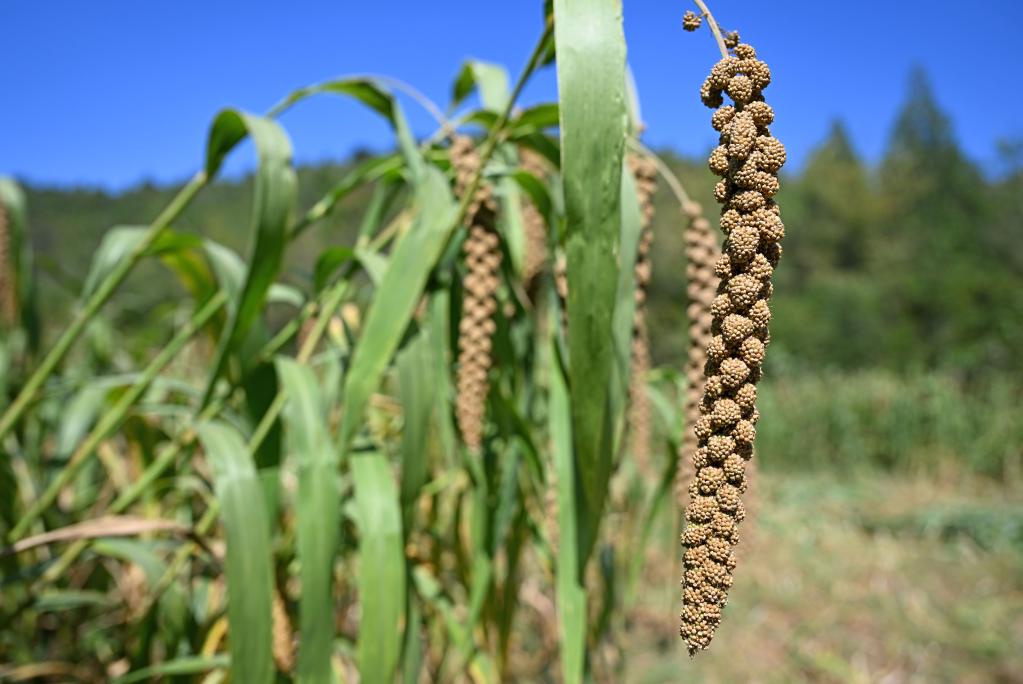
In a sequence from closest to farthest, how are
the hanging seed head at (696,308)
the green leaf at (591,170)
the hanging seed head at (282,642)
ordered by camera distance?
the green leaf at (591,170) → the hanging seed head at (696,308) → the hanging seed head at (282,642)

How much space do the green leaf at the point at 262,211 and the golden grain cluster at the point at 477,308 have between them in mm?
190

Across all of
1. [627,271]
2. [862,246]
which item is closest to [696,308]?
[627,271]

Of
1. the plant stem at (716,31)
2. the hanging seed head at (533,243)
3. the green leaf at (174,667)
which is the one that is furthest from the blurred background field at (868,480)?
the plant stem at (716,31)

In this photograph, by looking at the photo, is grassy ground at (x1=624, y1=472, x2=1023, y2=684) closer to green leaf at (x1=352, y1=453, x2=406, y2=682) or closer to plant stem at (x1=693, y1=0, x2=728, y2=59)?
green leaf at (x1=352, y1=453, x2=406, y2=682)

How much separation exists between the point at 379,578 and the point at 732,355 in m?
0.58

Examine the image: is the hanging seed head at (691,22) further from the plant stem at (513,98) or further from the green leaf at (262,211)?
the green leaf at (262,211)

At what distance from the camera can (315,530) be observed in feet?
2.79

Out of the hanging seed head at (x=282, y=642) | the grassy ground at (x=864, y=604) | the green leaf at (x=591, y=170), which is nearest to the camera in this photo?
the green leaf at (x=591, y=170)

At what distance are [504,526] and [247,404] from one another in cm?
Answer: 38

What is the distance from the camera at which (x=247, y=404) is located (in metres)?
1.12

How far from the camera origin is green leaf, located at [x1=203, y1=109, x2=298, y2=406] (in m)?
0.88

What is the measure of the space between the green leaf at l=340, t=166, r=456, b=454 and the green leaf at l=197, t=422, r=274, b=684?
149mm

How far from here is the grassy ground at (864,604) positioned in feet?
8.93

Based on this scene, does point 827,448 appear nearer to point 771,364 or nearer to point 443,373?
point 771,364
